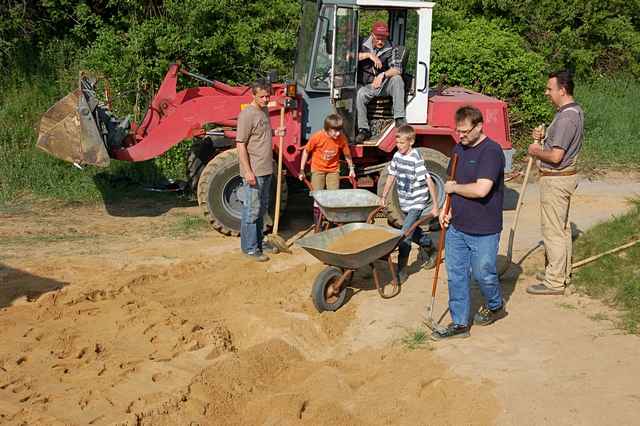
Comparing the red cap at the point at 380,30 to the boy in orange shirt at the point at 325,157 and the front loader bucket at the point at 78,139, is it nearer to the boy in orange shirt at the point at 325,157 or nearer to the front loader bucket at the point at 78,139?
the boy in orange shirt at the point at 325,157

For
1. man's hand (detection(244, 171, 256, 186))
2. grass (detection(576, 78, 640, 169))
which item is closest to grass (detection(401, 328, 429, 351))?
man's hand (detection(244, 171, 256, 186))

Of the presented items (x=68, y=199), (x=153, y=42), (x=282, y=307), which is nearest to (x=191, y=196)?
(x=68, y=199)

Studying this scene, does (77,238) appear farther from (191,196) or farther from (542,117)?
(542,117)

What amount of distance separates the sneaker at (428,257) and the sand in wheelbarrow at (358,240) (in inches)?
49.4

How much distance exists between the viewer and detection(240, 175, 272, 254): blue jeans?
28.9 feet

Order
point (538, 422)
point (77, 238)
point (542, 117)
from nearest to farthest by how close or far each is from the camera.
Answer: point (538, 422) < point (77, 238) < point (542, 117)

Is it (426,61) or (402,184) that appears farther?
(426,61)

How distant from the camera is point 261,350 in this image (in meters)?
6.57

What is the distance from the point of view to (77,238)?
9.65 m

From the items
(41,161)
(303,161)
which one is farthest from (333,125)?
(41,161)

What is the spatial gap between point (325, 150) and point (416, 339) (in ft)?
10.5

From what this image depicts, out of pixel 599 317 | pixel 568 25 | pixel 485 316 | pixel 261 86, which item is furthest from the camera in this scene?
pixel 568 25

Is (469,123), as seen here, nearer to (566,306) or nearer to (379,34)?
(566,306)

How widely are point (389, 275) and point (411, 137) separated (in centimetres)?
150
